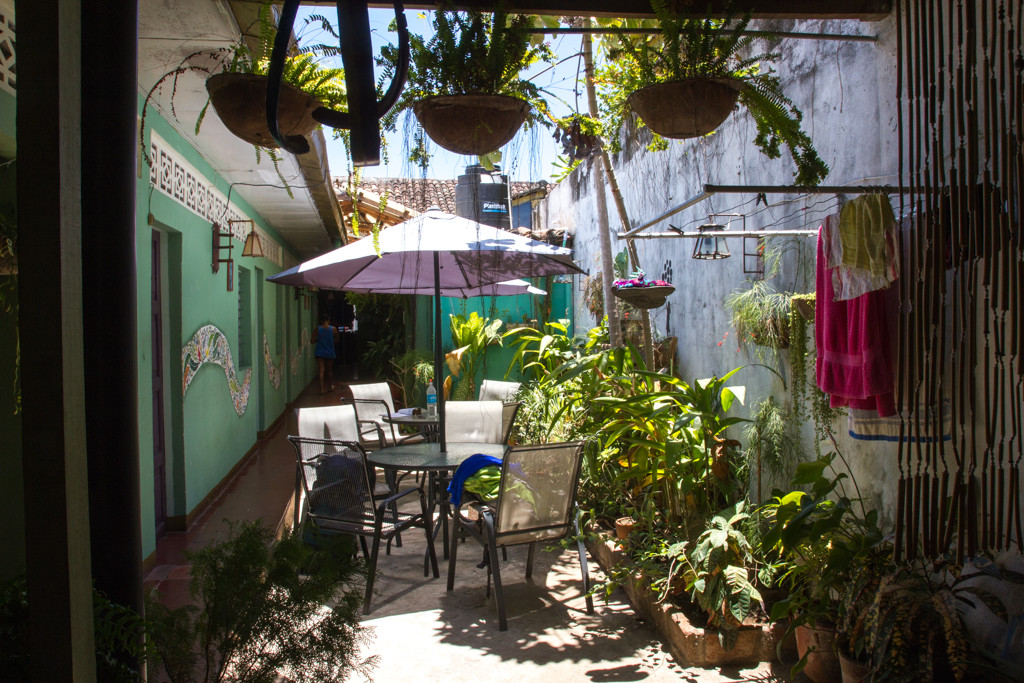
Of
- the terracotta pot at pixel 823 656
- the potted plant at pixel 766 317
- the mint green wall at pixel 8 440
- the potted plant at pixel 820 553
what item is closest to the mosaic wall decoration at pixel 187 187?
the mint green wall at pixel 8 440

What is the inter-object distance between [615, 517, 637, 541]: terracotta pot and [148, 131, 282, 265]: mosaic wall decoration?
3.47 meters

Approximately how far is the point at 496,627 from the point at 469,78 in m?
2.60

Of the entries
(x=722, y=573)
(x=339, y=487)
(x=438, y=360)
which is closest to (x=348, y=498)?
(x=339, y=487)

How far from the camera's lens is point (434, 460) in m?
4.11

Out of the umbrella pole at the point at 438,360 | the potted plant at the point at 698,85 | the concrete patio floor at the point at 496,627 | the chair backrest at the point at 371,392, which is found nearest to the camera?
the potted plant at the point at 698,85

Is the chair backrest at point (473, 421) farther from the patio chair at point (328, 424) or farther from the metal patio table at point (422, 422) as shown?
the patio chair at point (328, 424)

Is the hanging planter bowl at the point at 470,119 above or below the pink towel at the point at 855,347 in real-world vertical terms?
above

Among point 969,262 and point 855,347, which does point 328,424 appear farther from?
point 969,262

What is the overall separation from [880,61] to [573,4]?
56.4 inches

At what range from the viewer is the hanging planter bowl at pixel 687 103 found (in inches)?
97.0

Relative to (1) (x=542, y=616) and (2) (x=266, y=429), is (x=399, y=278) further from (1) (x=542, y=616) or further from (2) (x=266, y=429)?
(2) (x=266, y=429)

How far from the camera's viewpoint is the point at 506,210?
940cm

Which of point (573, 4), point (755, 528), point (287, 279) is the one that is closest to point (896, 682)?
point (755, 528)

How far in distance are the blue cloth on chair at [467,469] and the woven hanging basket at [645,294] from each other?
4.00 feet
